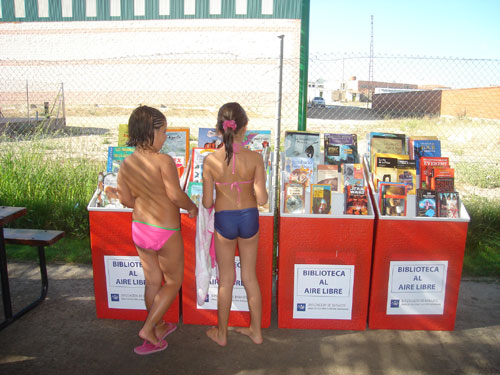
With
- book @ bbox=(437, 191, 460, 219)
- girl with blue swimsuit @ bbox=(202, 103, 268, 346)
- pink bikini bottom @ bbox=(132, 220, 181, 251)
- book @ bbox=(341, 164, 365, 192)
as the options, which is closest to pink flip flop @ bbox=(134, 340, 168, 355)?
girl with blue swimsuit @ bbox=(202, 103, 268, 346)

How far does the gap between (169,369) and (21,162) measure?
4.27m

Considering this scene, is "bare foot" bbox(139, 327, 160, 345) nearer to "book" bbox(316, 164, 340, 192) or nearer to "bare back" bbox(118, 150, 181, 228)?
"bare back" bbox(118, 150, 181, 228)

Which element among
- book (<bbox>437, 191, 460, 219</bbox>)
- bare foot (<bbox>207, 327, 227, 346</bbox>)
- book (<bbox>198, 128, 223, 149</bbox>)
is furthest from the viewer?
book (<bbox>198, 128, 223, 149</bbox>)

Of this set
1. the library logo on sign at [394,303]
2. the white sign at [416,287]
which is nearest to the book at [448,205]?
the white sign at [416,287]

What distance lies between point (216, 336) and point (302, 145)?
5.35 feet

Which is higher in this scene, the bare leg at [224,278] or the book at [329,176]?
the book at [329,176]

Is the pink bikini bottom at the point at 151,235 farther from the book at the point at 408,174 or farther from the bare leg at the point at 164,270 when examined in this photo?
the book at the point at 408,174

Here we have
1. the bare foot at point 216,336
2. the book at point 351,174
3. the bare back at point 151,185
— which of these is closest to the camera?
the bare back at point 151,185

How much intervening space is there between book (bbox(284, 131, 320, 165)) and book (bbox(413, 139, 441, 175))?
0.81 meters

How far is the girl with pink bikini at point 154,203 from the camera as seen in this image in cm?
253

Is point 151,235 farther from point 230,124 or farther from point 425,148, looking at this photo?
point 425,148

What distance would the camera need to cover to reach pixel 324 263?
306 cm

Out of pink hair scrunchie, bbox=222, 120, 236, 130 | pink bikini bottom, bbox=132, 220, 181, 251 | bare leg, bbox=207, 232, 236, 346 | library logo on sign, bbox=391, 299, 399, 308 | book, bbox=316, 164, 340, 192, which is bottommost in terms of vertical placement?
library logo on sign, bbox=391, 299, 399, 308

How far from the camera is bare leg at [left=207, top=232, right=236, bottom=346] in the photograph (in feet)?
9.06
